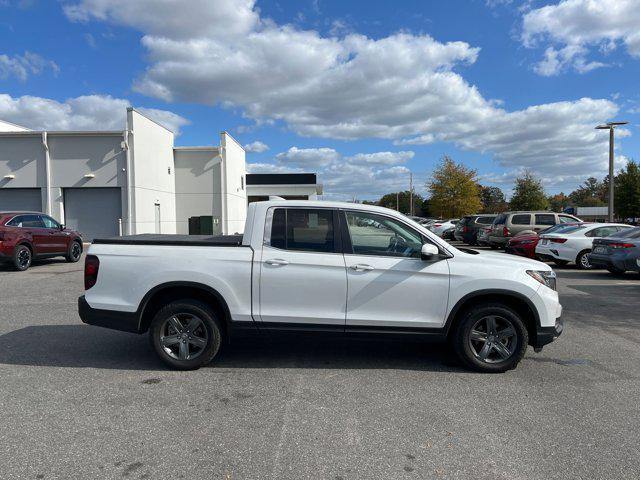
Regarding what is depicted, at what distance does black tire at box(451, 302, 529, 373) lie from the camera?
4.97 meters

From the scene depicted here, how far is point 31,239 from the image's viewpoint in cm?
1386

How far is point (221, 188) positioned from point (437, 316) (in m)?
27.2

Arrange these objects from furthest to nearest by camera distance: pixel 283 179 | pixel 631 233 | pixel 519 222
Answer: pixel 283 179 → pixel 519 222 → pixel 631 233

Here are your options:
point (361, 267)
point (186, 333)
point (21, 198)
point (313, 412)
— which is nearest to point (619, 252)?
point (361, 267)

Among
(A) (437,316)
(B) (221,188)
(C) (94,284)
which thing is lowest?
(A) (437,316)

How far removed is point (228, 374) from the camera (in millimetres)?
4961

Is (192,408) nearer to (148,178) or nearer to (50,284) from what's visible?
(50,284)

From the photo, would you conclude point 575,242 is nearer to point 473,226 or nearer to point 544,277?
point 473,226

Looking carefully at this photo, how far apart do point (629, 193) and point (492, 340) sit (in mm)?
47955

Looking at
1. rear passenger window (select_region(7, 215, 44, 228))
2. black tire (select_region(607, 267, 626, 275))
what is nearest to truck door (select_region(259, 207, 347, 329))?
black tire (select_region(607, 267, 626, 275))

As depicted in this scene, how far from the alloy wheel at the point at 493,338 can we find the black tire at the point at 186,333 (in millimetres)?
2705

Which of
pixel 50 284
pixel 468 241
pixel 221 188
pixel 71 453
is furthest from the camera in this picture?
pixel 221 188

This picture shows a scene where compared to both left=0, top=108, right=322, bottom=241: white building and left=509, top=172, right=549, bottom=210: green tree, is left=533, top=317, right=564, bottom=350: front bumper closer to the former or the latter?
left=0, top=108, right=322, bottom=241: white building

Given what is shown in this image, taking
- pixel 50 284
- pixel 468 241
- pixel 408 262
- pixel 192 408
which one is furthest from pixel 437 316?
pixel 468 241
